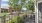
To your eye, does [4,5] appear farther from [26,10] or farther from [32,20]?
[32,20]

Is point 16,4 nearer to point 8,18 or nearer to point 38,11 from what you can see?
point 8,18

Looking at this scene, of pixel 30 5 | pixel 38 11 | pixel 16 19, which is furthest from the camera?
pixel 30 5

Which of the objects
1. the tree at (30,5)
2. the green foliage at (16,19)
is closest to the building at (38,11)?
the tree at (30,5)

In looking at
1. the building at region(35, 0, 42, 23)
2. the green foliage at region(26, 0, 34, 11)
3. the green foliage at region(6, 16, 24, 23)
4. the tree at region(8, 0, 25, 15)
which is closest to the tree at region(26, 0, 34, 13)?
the green foliage at region(26, 0, 34, 11)

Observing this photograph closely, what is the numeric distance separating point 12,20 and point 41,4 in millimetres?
1709

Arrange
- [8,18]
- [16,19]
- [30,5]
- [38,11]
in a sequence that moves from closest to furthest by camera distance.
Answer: [38,11] < [16,19] < [8,18] < [30,5]

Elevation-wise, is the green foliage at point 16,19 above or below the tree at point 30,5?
below

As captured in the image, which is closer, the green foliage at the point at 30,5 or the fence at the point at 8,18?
the fence at the point at 8,18

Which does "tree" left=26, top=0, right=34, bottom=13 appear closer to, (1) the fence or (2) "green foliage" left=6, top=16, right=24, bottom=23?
(1) the fence

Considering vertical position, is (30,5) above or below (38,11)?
above

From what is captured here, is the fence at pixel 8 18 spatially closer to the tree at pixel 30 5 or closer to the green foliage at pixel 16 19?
the green foliage at pixel 16 19

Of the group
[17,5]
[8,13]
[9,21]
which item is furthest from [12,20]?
[17,5]

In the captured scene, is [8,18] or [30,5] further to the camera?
[30,5]

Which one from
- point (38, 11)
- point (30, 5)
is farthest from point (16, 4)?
point (38, 11)
